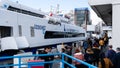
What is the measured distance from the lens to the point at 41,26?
1587cm

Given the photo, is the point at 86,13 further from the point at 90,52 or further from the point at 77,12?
the point at 90,52

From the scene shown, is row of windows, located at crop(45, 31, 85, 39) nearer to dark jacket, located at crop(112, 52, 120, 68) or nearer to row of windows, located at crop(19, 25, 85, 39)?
row of windows, located at crop(19, 25, 85, 39)

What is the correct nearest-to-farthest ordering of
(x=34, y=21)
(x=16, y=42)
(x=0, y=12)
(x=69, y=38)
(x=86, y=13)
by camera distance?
(x=0, y=12)
(x=16, y=42)
(x=34, y=21)
(x=69, y=38)
(x=86, y=13)

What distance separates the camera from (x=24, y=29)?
42.6 ft

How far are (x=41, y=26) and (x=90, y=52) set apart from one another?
6343mm

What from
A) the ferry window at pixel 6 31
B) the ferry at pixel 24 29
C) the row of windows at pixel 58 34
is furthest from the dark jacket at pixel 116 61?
the row of windows at pixel 58 34

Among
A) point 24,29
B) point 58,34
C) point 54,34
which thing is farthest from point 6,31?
point 58,34

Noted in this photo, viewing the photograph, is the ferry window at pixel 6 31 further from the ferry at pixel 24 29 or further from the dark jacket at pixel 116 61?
the dark jacket at pixel 116 61

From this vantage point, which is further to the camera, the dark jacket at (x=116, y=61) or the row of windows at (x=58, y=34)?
the row of windows at (x=58, y=34)

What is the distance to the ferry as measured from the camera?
36.8 ft

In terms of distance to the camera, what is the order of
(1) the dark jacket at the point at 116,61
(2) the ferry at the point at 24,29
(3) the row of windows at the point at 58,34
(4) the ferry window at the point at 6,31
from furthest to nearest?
(3) the row of windows at the point at 58,34 → (4) the ferry window at the point at 6,31 → (2) the ferry at the point at 24,29 → (1) the dark jacket at the point at 116,61

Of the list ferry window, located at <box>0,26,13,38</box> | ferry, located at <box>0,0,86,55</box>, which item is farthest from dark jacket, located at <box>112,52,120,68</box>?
ferry window, located at <box>0,26,13,38</box>

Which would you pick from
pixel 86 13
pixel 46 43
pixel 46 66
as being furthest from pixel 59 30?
pixel 86 13

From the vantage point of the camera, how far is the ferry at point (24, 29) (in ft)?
36.8
